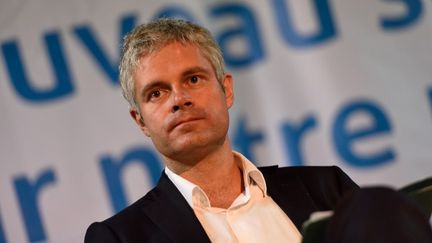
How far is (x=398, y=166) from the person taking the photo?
1.95m

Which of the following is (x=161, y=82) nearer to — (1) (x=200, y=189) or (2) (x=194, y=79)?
(2) (x=194, y=79)

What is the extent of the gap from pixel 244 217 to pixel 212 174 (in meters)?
0.10

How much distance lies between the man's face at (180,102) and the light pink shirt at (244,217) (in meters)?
0.07

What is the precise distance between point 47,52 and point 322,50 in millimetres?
668

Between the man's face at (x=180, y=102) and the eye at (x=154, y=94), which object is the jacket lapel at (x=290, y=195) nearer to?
the man's face at (x=180, y=102)

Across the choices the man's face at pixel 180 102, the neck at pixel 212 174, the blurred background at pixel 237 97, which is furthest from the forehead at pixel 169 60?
the blurred background at pixel 237 97

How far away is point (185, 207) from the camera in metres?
1.26

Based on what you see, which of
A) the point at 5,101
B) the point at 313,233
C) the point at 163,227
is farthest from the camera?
the point at 5,101

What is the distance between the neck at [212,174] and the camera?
4.25ft

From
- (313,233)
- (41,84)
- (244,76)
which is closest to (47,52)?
(41,84)

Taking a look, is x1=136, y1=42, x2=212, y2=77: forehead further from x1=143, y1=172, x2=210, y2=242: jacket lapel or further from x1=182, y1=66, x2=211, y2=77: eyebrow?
x1=143, y1=172, x2=210, y2=242: jacket lapel

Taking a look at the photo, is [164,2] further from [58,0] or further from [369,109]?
[369,109]

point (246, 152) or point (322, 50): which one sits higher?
point (322, 50)

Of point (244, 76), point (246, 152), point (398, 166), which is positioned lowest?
point (398, 166)
